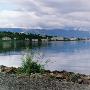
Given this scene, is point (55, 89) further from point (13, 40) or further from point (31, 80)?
point (13, 40)

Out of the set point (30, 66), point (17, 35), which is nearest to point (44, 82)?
point (30, 66)

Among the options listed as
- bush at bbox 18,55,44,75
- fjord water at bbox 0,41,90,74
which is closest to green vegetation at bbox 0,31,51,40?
fjord water at bbox 0,41,90,74

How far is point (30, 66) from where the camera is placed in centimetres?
1667

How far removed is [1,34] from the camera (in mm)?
103875

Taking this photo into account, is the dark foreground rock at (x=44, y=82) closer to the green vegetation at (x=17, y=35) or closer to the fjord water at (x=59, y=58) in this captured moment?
the fjord water at (x=59, y=58)

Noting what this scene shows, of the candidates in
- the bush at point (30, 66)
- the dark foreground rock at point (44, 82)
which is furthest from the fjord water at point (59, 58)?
the dark foreground rock at point (44, 82)

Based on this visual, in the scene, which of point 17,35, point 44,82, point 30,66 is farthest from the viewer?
point 17,35

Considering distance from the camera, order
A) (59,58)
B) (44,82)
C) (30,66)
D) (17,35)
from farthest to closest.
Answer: (17,35) → (59,58) → (30,66) → (44,82)

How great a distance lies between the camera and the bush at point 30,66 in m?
16.5

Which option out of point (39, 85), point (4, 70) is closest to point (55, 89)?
point (39, 85)

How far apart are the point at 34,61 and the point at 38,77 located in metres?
2.19

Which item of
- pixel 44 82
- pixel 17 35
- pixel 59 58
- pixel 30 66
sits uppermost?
pixel 30 66

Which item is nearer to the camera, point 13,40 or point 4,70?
point 4,70

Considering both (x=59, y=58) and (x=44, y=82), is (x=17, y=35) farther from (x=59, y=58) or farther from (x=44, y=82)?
(x=44, y=82)
